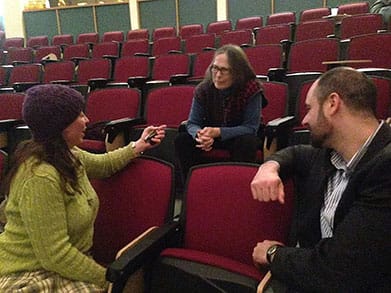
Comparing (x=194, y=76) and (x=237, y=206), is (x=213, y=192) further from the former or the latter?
(x=194, y=76)

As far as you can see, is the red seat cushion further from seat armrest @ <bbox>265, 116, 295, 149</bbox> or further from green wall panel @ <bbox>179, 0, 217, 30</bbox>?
green wall panel @ <bbox>179, 0, 217, 30</bbox>

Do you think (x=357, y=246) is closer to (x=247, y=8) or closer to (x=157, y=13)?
(x=247, y=8)

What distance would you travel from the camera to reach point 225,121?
2.32 m

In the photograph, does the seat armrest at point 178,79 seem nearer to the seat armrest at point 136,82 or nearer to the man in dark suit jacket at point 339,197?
the seat armrest at point 136,82

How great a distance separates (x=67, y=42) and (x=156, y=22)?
5.42 feet

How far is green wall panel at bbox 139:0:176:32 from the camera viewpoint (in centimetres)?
758

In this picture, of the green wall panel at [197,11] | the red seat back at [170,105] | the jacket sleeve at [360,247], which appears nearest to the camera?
the jacket sleeve at [360,247]

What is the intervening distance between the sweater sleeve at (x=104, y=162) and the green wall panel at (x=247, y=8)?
5795 mm

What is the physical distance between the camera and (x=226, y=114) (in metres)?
2.31

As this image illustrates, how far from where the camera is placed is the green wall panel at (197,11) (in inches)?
283

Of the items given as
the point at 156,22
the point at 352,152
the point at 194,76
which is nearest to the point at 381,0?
the point at 194,76

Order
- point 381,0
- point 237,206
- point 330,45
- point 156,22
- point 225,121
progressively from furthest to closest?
point 156,22, point 381,0, point 330,45, point 225,121, point 237,206

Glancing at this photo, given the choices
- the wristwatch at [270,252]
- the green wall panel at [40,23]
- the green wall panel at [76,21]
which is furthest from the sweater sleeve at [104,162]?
the green wall panel at [40,23]

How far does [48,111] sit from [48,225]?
1.06ft
